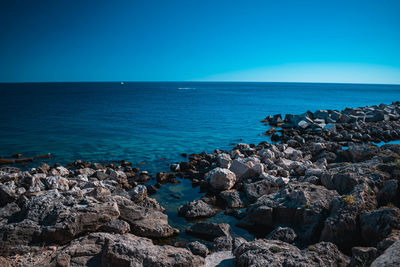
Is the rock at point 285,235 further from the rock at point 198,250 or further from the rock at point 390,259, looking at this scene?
the rock at point 390,259

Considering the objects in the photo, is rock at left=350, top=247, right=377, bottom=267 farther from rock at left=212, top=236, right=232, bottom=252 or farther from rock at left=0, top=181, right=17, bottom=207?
rock at left=0, top=181, right=17, bottom=207

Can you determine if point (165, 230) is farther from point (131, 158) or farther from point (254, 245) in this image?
point (131, 158)

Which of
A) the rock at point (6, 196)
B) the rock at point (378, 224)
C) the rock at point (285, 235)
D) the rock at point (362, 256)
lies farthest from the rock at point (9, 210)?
the rock at point (378, 224)

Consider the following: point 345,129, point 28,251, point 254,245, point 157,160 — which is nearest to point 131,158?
point 157,160

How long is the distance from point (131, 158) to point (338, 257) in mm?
18152

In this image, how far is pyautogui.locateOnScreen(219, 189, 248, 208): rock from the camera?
546 inches

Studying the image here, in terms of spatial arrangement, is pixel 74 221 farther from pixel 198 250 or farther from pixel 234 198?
pixel 234 198

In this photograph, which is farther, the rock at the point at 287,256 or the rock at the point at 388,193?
the rock at the point at 388,193

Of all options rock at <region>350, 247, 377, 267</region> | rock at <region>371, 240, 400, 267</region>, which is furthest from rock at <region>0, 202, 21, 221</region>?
rock at <region>371, 240, 400, 267</region>

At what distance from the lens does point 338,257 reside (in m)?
7.43

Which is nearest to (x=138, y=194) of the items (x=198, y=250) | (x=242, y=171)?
(x=198, y=250)

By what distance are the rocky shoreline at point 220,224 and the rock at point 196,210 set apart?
0.16 feet

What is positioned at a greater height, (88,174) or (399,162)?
(399,162)

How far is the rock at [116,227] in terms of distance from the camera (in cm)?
967
